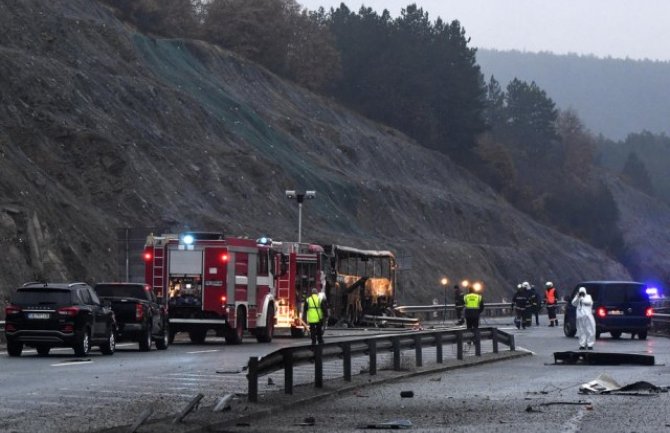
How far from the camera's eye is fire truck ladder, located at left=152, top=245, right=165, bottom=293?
40.0 meters

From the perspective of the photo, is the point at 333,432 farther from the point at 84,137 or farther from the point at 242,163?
the point at 242,163

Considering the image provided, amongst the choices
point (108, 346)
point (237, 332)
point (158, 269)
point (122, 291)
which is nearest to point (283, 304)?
point (237, 332)

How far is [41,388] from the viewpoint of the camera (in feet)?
70.5

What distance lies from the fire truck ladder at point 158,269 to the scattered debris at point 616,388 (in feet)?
65.0

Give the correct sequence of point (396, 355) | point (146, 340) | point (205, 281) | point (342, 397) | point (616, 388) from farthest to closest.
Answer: point (205, 281), point (146, 340), point (396, 355), point (616, 388), point (342, 397)

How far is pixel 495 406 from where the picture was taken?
754 inches

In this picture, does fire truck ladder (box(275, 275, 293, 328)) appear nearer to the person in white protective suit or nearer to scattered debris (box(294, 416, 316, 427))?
the person in white protective suit

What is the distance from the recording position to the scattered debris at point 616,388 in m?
21.2

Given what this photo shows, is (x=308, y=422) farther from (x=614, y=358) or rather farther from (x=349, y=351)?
(x=614, y=358)

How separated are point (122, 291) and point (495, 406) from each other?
18.6m

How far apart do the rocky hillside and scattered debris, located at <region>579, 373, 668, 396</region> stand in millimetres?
28085

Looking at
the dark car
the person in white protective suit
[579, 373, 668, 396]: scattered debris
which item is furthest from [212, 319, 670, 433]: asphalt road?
the dark car

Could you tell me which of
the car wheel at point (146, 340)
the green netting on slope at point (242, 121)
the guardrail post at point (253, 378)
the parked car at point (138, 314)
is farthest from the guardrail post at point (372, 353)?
the green netting on slope at point (242, 121)

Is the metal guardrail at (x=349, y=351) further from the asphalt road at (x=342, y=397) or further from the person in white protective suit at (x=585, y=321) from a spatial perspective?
the person in white protective suit at (x=585, y=321)
